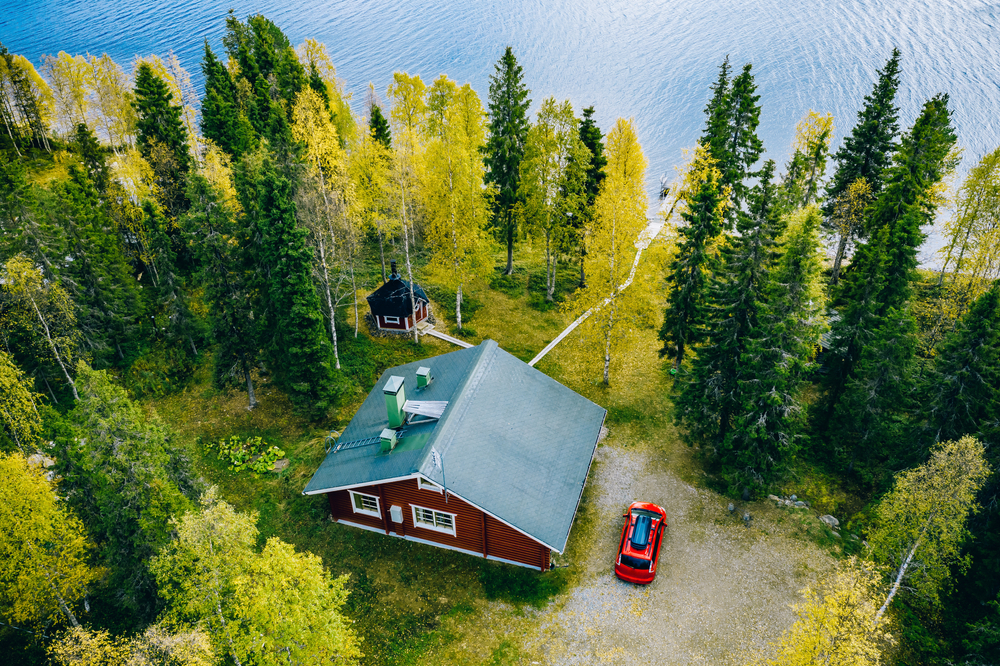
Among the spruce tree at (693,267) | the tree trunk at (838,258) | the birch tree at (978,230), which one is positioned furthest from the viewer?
the tree trunk at (838,258)

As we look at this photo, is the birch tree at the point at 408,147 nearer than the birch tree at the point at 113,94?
Yes

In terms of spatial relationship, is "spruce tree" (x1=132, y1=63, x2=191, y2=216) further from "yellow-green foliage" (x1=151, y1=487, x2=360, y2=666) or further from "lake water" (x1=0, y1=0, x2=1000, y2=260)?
"lake water" (x1=0, y1=0, x2=1000, y2=260)

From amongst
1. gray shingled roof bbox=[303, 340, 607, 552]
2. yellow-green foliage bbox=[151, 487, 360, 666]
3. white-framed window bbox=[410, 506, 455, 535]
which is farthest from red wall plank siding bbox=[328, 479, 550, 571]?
yellow-green foliage bbox=[151, 487, 360, 666]

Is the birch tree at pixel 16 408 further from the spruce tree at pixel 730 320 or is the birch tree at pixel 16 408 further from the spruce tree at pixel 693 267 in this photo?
the spruce tree at pixel 693 267

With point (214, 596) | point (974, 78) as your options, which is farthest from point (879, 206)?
point (974, 78)

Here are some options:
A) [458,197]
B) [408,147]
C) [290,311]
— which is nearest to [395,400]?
A: [290,311]

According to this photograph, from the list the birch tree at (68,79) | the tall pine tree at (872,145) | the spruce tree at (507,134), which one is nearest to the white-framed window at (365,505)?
the spruce tree at (507,134)

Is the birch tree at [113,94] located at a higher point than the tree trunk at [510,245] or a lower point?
higher
